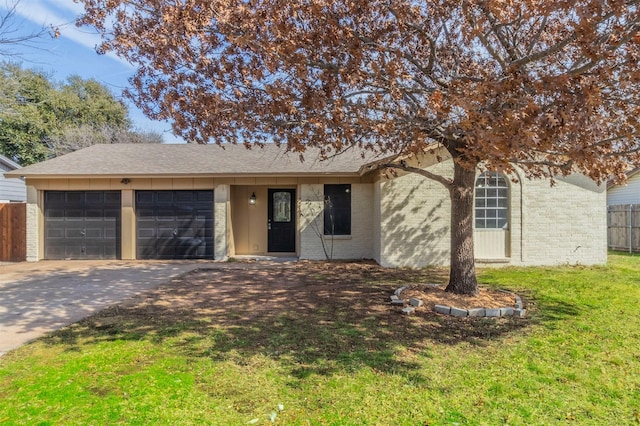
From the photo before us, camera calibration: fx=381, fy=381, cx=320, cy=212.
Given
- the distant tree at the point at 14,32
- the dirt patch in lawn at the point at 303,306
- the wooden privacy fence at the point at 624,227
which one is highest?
the distant tree at the point at 14,32

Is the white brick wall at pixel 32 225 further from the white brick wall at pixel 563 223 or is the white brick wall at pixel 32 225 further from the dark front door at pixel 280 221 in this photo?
the white brick wall at pixel 563 223

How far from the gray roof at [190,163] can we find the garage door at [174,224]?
848 millimetres

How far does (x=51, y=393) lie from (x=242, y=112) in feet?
13.0

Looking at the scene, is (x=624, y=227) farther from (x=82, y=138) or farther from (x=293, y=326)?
(x=82, y=138)

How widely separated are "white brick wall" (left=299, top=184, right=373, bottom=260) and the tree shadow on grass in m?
3.85

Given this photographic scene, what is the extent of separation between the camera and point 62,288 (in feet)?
26.1

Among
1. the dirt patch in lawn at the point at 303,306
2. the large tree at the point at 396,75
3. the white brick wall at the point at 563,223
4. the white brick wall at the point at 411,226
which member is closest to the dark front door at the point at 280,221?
the dirt patch in lawn at the point at 303,306

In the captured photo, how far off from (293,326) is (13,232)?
12.0 metres

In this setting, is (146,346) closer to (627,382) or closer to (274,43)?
(274,43)

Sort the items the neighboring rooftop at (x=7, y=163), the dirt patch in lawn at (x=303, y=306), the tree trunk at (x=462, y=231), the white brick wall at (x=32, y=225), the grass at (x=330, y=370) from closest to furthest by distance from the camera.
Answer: the grass at (x=330, y=370) → the dirt patch in lawn at (x=303, y=306) → the tree trunk at (x=462, y=231) → the white brick wall at (x=32, y=225) → the neighboring rooftop at (x=7, y=163)

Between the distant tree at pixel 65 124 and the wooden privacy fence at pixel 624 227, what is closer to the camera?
the wooden privacy fence at pixel 624 227

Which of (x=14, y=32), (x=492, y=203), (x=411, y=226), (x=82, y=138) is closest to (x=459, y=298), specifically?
(x=411, y=226)

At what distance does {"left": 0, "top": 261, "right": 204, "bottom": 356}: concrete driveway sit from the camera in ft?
18.1

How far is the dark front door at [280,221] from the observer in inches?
523
